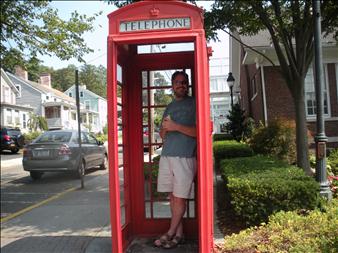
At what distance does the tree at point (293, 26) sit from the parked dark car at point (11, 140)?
2465 centimetres

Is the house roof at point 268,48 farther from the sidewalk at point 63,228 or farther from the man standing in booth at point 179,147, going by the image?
the man standing in booth at point 179,147

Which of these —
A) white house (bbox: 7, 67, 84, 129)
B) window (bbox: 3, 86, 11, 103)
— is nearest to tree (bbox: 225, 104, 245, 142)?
window (bbox: 3, 86, 11, 103)

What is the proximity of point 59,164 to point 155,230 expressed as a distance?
7.95 meters

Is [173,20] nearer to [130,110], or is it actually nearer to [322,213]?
[130,110]

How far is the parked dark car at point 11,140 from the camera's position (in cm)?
3042

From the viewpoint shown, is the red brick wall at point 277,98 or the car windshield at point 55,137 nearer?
the car windshield at point 55,137

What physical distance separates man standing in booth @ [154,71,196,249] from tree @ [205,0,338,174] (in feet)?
14.6

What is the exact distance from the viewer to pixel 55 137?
1377 centimetres

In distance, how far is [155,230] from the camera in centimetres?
567

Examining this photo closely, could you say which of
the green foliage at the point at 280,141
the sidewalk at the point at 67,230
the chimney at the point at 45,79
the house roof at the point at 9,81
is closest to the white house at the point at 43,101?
the house roof at the point at 9,81

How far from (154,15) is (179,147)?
148 centimetres

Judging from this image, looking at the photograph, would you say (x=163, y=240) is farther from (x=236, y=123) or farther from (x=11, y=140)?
(x=11, y=140)

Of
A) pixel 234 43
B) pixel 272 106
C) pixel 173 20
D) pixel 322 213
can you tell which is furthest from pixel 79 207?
pixel 234 43

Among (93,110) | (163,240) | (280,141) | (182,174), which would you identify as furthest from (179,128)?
(93,110)
